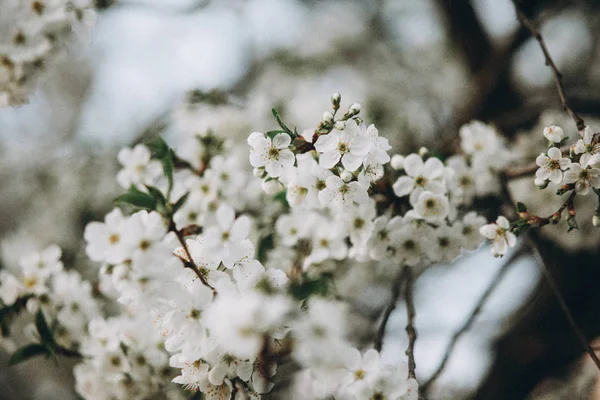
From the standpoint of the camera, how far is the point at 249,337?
2.69ft

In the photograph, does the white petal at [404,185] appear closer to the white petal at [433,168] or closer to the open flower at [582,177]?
the white petal at [433,168]

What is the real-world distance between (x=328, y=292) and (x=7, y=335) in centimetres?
103

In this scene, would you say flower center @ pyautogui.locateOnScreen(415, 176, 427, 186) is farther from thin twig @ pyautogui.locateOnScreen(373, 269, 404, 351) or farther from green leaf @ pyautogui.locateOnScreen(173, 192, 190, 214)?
green leaf @ pyautogui.locateOnScreen(173, 192, 190, 214)

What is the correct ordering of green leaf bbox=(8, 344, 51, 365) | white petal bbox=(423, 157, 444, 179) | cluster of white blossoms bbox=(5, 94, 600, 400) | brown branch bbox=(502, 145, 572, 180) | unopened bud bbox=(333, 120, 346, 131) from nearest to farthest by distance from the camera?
cluster of white blossoms bbox=(5, 94, 600, 400)
unopened bud bbox=(333, 120, 346, 131)
white petal bbox=(423, 157, 444, 179)
green leaf bbox=(8, 344, 51, 365)
brown branch bbox=(502, 145, 572, 180)

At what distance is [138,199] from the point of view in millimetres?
1015

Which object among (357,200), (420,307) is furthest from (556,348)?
(357,200)

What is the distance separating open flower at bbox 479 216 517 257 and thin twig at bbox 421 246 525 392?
14.6 inches

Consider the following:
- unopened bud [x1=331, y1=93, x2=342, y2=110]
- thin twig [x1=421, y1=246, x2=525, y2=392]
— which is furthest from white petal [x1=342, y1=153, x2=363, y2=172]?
thin twig [x1=421, y1=246, x2=525, y2=392]

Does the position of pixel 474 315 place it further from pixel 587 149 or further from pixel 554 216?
pixel 587 149

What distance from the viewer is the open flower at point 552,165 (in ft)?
3.67

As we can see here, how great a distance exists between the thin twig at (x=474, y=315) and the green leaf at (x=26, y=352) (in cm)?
111

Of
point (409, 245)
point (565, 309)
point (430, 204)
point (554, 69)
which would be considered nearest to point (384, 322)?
point (409, 245)

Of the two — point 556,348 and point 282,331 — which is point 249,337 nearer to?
point 282,331

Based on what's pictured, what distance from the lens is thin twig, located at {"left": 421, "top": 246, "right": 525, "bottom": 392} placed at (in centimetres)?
134
